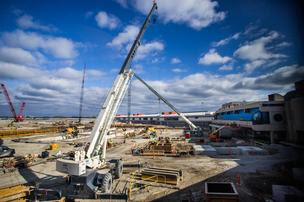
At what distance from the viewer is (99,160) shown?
1802 cm

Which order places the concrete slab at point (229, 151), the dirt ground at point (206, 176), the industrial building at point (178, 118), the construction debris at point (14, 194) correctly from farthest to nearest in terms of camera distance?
the industrial building at point (178, 118) → the concrete slab at point (229, 151) → the dirt ground at point (206, 176) → the construction debris at point (14, 194)

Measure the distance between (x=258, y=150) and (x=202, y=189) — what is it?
19337mm

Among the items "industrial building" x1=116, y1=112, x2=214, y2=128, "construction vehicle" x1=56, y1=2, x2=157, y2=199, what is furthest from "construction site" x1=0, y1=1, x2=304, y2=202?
"industrial building" x1=116, y1=112, x2=214, y2=128

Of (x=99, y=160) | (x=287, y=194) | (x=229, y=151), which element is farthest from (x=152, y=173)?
(x=229, y=151)

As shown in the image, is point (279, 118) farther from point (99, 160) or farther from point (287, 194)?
point (99, 160)

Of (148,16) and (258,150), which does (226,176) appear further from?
(148,16)

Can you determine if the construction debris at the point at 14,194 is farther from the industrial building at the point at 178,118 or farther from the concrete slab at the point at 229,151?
the industrial building at the point at 178,118

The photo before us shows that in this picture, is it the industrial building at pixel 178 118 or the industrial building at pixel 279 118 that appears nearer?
the industrial building at pixel 279 118

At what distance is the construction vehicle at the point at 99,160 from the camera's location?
14.2 meters

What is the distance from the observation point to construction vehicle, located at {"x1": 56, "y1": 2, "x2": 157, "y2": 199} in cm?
1416

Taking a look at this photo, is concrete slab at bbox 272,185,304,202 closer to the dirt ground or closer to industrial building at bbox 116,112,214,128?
the dirt ground

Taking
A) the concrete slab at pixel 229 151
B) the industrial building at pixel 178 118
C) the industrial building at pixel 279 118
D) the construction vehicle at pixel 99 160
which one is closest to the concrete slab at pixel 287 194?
the construction vehicle at pixel 99 160

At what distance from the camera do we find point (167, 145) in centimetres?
3441

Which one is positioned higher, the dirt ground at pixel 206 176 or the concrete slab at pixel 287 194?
the concrete slab at pixel 287 194
